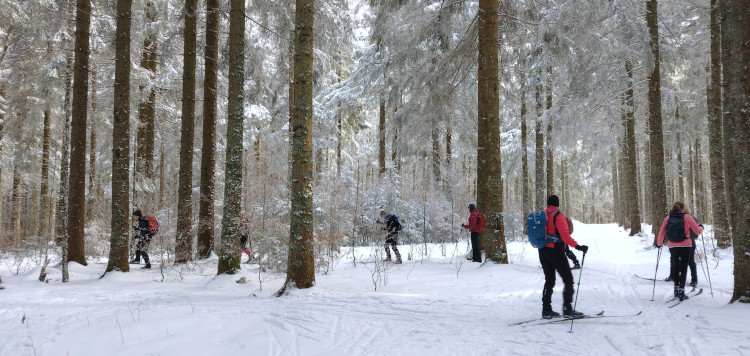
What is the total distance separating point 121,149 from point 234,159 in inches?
131

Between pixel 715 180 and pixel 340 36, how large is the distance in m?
12.7

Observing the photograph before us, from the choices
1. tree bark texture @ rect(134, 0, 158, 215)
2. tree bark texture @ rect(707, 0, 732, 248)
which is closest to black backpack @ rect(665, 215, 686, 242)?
tree bark texture @ rect(707, 0, 732, 248)

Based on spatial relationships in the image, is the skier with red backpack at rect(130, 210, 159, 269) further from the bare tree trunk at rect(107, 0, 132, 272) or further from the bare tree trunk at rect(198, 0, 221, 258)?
the bare tree trunk at rect(198, 0, 221, 258)

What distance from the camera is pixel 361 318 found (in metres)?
5.42

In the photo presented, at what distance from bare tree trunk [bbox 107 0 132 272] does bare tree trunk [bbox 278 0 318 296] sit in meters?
5.26

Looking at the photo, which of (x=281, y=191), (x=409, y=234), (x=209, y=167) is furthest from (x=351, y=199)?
(x=209, y=167)

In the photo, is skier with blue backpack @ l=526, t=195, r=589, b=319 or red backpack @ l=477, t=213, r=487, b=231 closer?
skier with blue backpack @ l=526, t=195, r=589, b=319

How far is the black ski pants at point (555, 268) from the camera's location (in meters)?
5.23

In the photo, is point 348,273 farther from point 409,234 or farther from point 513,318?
point 409,234

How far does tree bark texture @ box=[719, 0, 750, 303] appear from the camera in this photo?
5.32m

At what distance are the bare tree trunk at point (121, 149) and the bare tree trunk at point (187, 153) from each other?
3.89 feet

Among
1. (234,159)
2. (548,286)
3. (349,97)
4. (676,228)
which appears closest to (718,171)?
(676,228)

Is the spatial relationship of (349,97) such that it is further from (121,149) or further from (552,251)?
(552,251)

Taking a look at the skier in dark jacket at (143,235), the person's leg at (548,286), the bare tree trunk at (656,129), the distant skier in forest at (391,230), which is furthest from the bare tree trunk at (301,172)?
the bare tree trunk at (656,129)
